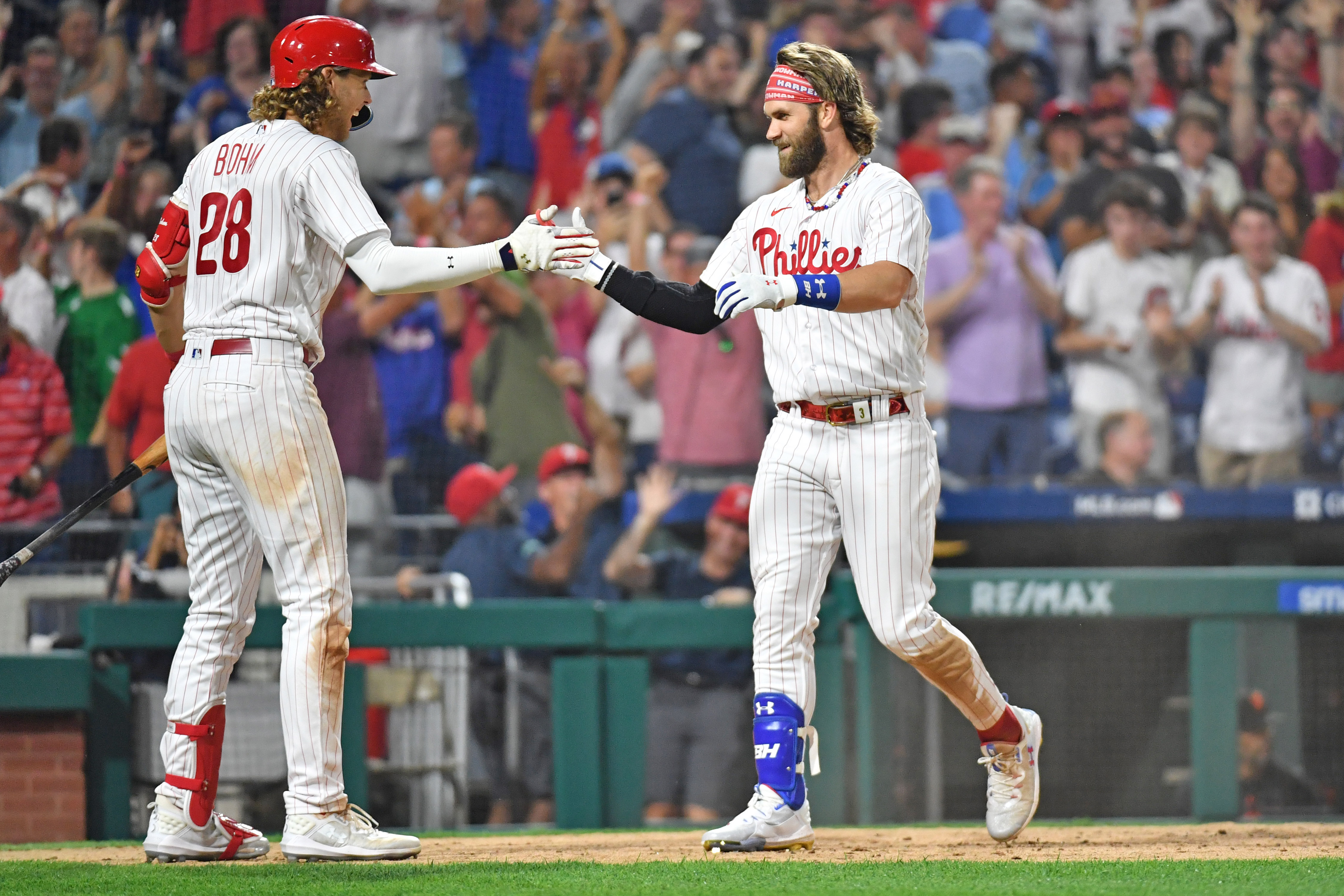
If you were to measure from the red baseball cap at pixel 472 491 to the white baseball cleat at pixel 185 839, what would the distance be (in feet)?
10.4

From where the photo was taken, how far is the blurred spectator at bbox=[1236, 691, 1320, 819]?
5336mm

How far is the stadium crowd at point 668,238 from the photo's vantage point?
23.1 feet

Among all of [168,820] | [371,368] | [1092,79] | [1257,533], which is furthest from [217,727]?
[1092,79]

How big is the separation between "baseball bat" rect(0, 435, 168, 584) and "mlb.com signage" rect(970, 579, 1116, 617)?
9.31 ft

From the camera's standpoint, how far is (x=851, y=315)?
3.76m

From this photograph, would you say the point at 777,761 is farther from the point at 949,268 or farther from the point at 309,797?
the point at 949,268

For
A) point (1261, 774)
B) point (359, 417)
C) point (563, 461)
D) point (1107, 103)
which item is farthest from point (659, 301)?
point (1107, 103)

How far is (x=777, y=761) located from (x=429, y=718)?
2.09 metres

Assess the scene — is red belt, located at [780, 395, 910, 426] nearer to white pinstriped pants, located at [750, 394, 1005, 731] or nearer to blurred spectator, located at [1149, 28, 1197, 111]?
white pinstriped pants, located at [750, 394, 1005, 731]

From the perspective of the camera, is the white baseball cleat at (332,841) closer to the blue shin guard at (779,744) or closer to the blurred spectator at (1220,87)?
the blue shin guard at (779,744)

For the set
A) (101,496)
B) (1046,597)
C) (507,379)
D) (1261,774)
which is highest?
(507,379)

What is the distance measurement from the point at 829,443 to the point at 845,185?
0.62m

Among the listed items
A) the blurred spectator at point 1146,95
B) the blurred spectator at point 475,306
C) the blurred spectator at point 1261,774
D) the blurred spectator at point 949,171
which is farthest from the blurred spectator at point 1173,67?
the blurred spectator at point 1261,774

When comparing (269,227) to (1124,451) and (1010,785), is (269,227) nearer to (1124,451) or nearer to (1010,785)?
(1010,785)
